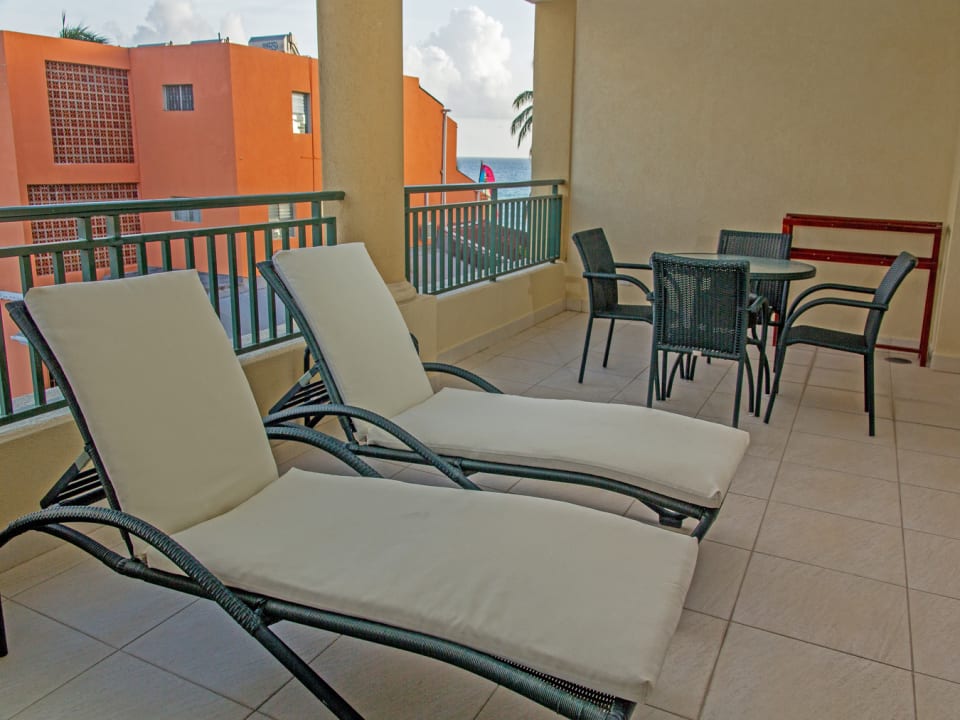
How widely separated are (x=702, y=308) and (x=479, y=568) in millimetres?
2501

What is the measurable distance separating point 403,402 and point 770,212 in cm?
439

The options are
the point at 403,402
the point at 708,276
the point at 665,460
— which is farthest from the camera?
the point at 708,276

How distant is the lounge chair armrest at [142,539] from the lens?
1.76 meters

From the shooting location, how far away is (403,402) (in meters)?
3.11

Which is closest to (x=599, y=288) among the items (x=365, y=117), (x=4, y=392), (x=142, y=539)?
(x=365, y=117)

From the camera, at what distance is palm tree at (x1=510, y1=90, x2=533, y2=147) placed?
29.6m

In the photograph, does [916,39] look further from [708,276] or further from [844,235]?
[708,276]

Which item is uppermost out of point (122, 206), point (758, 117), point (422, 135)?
point (422, 135)

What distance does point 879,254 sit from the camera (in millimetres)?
5902

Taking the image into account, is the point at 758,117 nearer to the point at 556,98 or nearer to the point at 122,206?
the point at 556,98

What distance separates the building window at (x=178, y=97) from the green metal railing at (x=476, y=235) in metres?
23.2

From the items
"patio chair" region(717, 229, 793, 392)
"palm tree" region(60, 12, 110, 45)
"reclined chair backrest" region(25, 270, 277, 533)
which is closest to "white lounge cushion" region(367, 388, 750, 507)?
"reclined chair backrest" region(25, 270, 277, 533)

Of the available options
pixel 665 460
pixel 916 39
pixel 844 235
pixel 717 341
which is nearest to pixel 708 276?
pixel 717 341

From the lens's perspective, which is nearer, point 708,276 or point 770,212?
point 708,276
